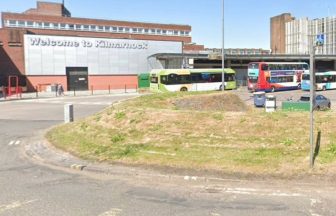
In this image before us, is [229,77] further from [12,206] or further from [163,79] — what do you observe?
[12,206]

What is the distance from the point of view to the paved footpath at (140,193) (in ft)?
20.0

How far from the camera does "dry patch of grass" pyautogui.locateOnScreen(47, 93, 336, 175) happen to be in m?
8.52

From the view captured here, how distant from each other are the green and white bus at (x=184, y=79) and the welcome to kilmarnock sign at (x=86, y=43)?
1398 cm

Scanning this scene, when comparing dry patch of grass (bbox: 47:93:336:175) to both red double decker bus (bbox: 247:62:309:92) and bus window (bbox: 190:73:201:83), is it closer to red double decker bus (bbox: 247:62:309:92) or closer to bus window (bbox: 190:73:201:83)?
bus window (bbox: 190:73:201:83)

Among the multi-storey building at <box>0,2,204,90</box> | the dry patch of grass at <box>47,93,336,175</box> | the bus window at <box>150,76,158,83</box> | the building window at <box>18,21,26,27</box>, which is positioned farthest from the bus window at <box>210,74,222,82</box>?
the building window at <box>18,21,26,27</box>

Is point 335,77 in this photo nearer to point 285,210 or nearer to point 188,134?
point 188,134

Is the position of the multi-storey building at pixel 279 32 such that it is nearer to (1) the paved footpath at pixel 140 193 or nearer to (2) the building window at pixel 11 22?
(2) the building window at pixel 11 22

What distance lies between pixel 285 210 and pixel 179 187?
218 centimetres

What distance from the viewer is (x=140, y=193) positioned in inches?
278

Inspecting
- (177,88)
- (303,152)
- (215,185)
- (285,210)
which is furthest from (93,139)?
(177,88)

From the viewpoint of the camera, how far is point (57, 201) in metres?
6.62

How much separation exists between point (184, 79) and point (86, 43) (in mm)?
17645

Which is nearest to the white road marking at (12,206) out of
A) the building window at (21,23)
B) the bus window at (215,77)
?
the bus window at (215,77)

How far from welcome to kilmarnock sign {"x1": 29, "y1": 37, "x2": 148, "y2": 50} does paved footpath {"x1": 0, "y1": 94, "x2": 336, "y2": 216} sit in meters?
42.0
